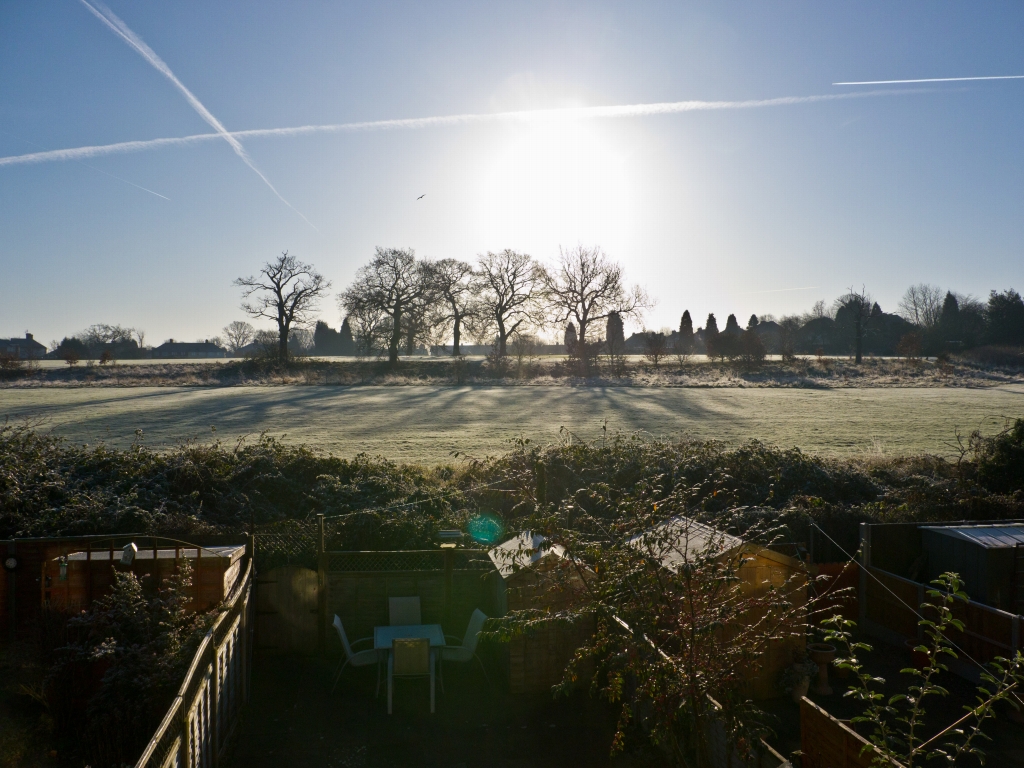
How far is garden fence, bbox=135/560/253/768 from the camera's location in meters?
4.47

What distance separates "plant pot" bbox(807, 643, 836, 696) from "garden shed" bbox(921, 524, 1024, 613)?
3085 mm

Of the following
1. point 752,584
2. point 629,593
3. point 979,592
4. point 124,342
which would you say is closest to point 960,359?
point 979,592

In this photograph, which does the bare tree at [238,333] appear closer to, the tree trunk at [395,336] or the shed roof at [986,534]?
the tree trunk at [395,336]

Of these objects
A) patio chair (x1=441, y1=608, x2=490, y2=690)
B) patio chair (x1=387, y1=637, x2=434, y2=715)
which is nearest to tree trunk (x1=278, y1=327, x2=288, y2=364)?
patio chair (x1=441, y1=608, x2=490, y2=690)

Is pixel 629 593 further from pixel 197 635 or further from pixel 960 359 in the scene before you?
pixel 960 359

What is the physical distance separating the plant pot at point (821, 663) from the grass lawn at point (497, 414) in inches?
467

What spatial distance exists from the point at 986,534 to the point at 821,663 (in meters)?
4.18

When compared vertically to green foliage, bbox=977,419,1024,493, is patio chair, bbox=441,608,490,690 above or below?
below

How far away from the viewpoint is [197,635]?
6.54 m

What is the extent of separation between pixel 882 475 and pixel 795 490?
9.68 feet

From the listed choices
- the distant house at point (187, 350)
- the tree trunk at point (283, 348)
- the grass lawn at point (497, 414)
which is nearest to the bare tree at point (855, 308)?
the grass lawn at point (497, 414)

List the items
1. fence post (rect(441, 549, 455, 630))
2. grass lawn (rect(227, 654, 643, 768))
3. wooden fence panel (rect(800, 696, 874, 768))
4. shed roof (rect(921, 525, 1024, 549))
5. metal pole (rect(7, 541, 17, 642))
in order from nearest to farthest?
1. wooden fence panel (rect(800, 696, 874, 768))
2. grass lawn (rect(227, 654, 643, 768))
3. metal pole (rect(7, 541, 17, 642))
4. fence post (rect(441, 549, 455, 630))
5. shed roof (rect(921, 525, 1024, 549))

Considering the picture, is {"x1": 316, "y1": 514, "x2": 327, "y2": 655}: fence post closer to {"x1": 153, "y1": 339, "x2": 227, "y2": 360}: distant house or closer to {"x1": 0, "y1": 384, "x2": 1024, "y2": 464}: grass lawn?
{"x1": 0, "y1": 384, "x2": 1024, "y2": 464}: grass lawn

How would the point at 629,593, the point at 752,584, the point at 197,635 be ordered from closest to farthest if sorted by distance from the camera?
the point at 629,593 → the point at 197,635 → the point at 752,584
